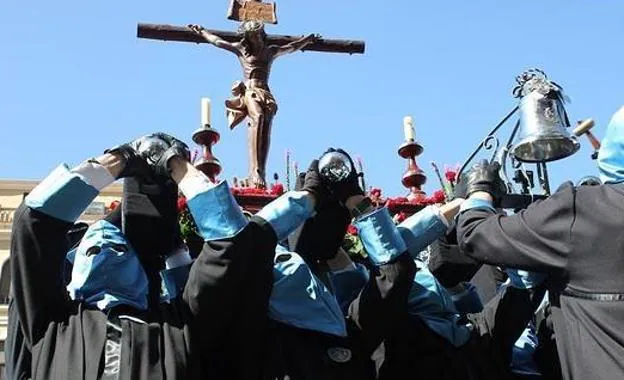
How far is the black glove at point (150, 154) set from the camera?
2598mm

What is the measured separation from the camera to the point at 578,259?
2.57 meters

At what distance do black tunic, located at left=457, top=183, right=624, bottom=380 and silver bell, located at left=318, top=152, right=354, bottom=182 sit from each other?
1.71 feet

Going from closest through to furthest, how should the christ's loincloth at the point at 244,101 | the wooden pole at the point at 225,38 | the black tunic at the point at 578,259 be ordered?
the black tunic at the point at 578,259 < the wooden pole at the point at 225,38 < the christ's loincloth at the point at 244,101

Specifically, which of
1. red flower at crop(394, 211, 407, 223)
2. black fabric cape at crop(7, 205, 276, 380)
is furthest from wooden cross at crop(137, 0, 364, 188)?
black fabric cape at crop(7, 205, 276, 380)

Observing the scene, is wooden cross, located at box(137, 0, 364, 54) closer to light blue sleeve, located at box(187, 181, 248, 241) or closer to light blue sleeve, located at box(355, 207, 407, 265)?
light blue sleeve, located at box(355, 207, 407, 265)

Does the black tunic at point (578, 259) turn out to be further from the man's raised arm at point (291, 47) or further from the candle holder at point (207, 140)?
the man's raised arm at point (291, 47)

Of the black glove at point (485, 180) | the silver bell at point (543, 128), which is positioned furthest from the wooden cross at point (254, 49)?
the black glove at point (485, 180)

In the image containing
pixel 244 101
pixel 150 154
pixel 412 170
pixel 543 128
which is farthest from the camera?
pixel 244 101

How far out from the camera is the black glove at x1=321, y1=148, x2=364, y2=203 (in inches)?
115

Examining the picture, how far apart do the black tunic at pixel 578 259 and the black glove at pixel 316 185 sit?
57 cm

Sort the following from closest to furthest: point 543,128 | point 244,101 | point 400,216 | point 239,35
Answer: point 543,128, point 400,216, point 244,101, point 239,35

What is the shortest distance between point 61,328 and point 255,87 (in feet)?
22.3

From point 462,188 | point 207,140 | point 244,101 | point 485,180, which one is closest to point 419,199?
point 207,140

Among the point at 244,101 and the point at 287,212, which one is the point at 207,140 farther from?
the point at 287,212
